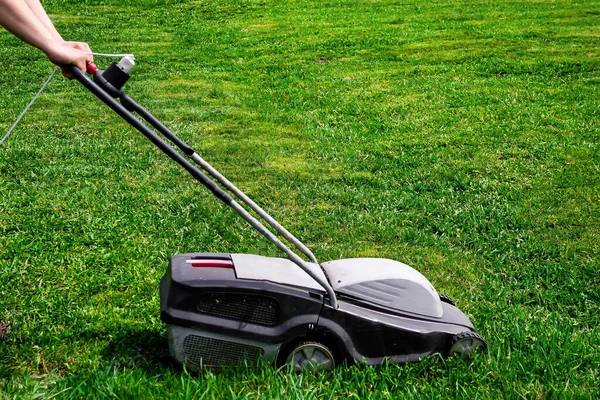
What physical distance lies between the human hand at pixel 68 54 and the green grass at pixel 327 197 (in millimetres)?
1177

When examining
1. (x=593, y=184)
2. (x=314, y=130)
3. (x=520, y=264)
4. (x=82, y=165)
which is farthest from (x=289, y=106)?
(x=520, y=264)

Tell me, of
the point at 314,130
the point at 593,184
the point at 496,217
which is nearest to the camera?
the point at 496,217

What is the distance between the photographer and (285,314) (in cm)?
274

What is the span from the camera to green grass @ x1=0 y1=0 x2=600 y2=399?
2873 mm

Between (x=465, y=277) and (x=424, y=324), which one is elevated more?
(x=424, y=324)

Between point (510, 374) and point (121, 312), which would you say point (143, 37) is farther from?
point (510, 374)

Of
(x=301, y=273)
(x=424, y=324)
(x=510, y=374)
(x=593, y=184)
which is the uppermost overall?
(x=301, y=273)

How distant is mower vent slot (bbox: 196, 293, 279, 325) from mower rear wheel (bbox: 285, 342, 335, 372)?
0.16m

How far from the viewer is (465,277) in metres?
3.88

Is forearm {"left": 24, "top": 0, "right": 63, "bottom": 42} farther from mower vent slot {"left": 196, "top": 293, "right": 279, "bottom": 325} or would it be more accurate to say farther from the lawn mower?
mower vent slot {"left": 196, "top": 293, "right": 279, "bottom": 325}

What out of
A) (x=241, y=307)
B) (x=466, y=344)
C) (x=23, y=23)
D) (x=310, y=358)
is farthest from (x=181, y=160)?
(x=466, y=344)

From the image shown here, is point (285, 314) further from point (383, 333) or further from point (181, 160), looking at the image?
point (181, 160)

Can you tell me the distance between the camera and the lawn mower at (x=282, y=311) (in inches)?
106

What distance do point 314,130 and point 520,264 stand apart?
9.95 ft
